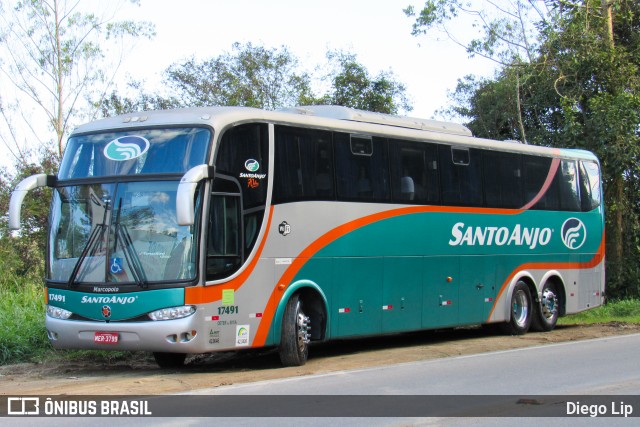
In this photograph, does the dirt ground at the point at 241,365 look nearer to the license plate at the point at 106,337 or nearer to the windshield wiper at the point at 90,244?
the license plate at the point at 106,337

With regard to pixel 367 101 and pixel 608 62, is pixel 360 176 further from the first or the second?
pixel 367 101

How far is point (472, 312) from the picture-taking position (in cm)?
1672

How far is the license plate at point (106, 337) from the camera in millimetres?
11227

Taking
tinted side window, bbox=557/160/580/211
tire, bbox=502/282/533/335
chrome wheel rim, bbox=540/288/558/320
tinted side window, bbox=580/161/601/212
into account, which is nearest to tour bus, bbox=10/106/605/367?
tire, bbox=502/282/533/335

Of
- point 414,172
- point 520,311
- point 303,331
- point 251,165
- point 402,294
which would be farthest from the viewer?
point 520,311

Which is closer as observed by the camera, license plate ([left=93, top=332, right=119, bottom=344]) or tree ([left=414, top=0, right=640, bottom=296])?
license plate ([left=93, top=332, right=119, bottom=344])

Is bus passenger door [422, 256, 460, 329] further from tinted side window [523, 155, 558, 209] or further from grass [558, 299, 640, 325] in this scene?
grass [558, 299, 640, 325]

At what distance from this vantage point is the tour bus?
36.9 feet

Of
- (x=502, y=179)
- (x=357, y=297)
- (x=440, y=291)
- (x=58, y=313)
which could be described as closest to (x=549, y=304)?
(x=502, y=179)

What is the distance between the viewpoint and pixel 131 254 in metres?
11.3

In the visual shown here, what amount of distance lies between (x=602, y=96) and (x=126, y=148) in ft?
58.6

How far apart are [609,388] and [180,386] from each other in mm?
4948

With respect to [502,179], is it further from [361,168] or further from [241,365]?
[241,365]

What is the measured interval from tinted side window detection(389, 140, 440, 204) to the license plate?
552 cm
